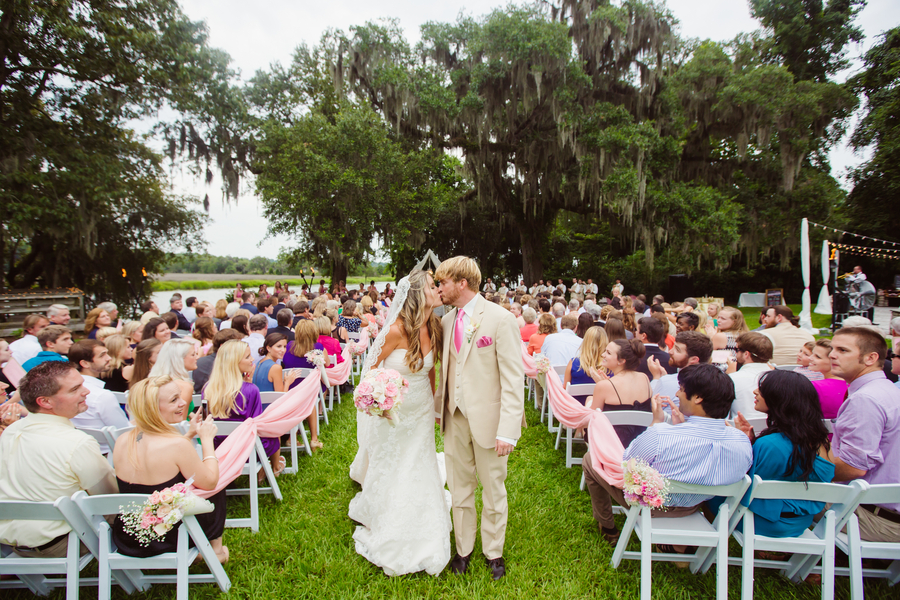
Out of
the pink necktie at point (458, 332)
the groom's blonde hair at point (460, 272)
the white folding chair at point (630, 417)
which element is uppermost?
the groom's blonde hair at point (460, 272)

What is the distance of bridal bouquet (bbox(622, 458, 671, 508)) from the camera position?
220 centimetres

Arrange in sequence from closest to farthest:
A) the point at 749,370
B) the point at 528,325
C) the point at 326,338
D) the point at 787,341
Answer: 1. the point at 749,370
2. the point at 787,341
3. the point at 326,338
4. the point at 528,325

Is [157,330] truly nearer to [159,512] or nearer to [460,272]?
[159,512]

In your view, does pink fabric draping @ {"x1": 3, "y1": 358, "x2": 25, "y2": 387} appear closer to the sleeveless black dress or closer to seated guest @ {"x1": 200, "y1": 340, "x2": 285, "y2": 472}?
seated guest @ {"x1": 200, "y1": 340, "x2": 285, "y2": 472}

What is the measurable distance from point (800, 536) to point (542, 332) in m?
3.57

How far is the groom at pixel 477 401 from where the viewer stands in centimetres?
248

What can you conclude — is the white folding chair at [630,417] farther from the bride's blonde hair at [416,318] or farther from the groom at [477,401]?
the bride's blonde hair at [416,318]

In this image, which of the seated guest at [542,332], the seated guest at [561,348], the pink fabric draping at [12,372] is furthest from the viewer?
the seated guest at [542,332]

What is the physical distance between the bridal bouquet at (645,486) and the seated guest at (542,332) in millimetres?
3348

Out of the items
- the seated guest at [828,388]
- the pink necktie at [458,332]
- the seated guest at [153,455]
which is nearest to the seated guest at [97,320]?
the seated guest at [153,455]

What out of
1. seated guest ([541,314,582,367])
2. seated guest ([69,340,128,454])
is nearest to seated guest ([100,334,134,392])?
seated guest ([69,340,128,454])

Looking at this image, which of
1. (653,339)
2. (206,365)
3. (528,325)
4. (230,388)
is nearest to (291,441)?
(230,388)

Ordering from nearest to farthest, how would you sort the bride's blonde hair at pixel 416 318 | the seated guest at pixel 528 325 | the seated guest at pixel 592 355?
the bride's blonde hair at pixel 416 318 → the seated guest at pixel 592 355 → the seated guest at pixel 528 325

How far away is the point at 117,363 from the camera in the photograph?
402 centimetres
